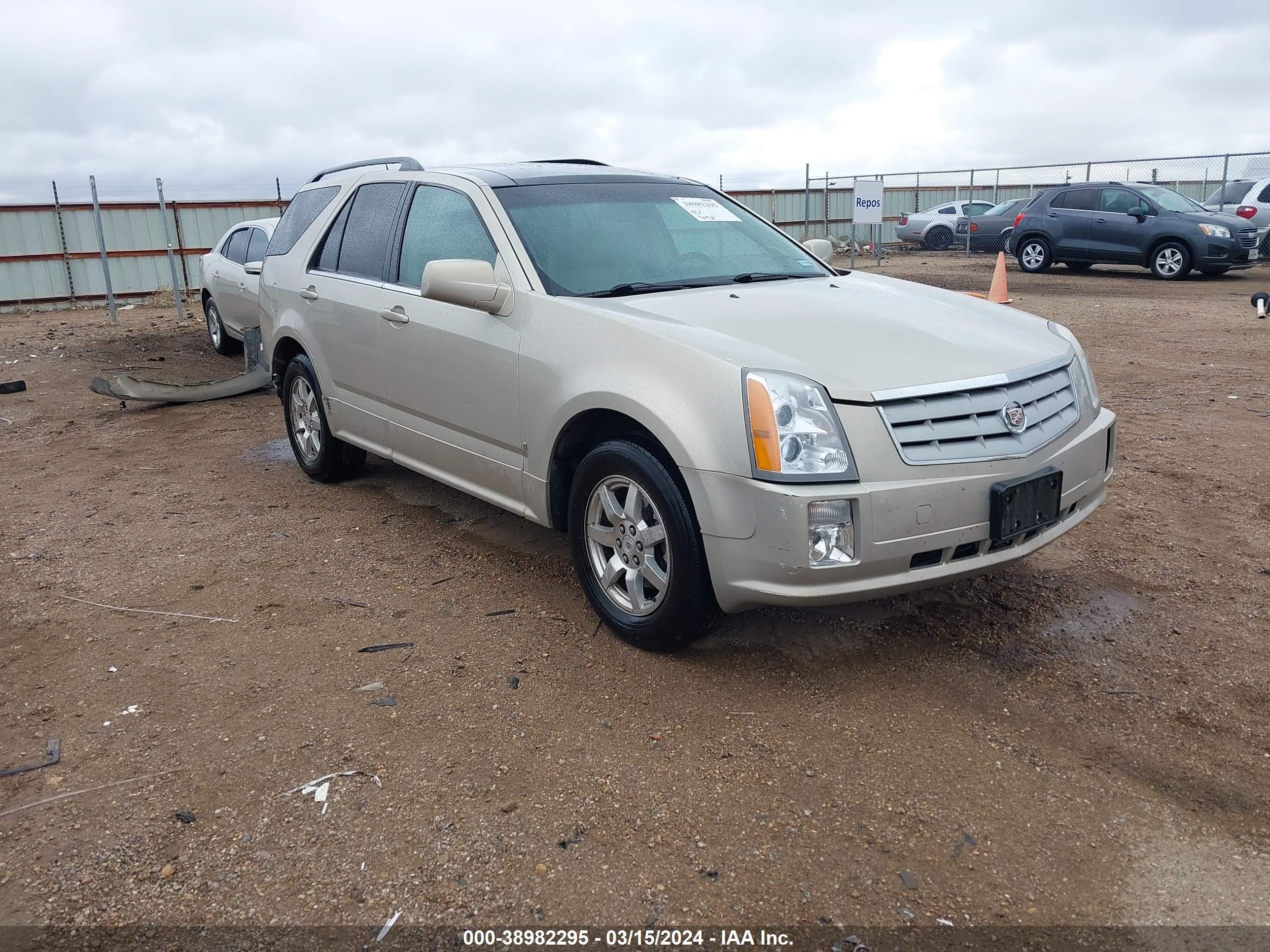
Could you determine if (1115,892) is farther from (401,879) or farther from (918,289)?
(918,289)

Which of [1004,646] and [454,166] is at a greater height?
[454,166]

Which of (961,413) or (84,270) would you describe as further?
(84,270)

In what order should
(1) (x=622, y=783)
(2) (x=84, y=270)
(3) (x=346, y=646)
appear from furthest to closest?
1. (2) (x=84, y=270)
2. (3) (x=346, y=646)
3. (1) (x=622, y=783)

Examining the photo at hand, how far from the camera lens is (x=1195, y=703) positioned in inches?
132

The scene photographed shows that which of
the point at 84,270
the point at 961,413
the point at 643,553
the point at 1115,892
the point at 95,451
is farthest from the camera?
the point at 84,270

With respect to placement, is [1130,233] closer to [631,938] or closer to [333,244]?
[333,244]

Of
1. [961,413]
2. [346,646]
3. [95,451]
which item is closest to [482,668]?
[346,646]

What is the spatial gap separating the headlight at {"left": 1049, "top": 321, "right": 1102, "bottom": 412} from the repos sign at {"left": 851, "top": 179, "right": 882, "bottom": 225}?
16329 mm

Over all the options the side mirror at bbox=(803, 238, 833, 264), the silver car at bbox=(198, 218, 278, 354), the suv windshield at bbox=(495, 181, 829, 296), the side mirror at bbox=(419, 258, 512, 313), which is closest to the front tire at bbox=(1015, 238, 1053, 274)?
the silver car at bbox=(198, 218, 278, 354)

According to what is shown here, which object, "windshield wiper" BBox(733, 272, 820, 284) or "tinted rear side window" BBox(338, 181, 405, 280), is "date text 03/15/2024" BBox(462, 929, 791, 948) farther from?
"tinted rear side window" BBox(338, 181, 405, 280)

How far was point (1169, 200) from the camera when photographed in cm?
Result: 1747

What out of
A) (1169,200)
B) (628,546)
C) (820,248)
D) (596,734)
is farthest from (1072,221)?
(596,734)

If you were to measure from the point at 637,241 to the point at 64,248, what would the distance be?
1892 cm

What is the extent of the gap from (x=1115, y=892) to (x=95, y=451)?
707 cm
